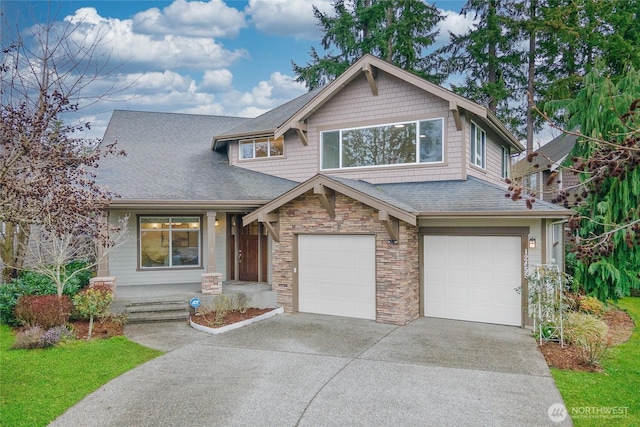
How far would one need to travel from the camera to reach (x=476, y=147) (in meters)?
12.3

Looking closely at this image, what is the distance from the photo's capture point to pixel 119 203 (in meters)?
10.6

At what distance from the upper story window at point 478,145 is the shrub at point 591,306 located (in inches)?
178

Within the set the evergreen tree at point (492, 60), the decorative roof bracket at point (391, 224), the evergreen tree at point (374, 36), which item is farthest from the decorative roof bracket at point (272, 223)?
the evergreen tree at point (492, 60)

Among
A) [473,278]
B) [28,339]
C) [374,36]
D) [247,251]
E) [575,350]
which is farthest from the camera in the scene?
[374,36]

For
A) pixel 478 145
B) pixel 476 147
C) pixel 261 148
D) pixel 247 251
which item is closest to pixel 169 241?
pixel 247 251

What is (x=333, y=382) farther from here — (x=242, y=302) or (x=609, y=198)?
(x=609, y=198)

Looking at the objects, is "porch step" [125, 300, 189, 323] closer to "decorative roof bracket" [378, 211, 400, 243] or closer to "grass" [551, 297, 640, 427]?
"decorative roof bracket" [378, 211, 400, 243]

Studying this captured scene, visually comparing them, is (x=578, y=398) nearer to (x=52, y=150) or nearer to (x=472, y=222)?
(x=472, y=222)

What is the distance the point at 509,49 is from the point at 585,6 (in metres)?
3.83

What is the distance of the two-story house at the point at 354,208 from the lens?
9.50 metres

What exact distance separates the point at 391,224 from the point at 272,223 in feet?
11.2

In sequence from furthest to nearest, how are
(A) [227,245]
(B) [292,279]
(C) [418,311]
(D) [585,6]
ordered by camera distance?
(D) [585,6] → (A) [227,245] → (B) [292,279] → (C) [418,311]

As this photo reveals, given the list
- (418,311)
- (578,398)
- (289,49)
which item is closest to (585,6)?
(289,49)

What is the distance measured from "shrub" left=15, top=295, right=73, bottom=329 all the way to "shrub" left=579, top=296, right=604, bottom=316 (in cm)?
1173
